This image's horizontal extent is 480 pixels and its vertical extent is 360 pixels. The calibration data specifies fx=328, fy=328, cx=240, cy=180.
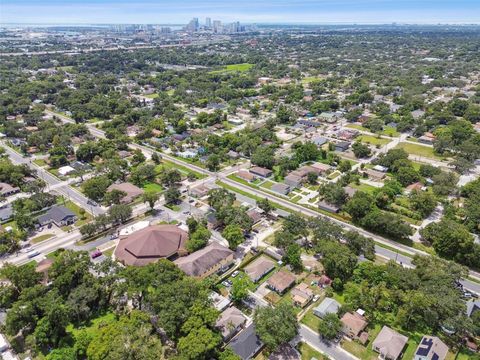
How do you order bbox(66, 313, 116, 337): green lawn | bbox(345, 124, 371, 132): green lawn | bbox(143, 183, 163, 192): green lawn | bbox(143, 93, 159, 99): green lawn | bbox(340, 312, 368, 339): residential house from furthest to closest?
bbox(143, 93, 159, 99): green lawn, bbox(345, 124, 371, 132): green lawn, bbox(143, 183, 163, 192): green lawn, bbox(66, 313, 116, 337): green lawn, bbox(340, 312, 368, 339): residential house

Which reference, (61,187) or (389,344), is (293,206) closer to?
(389,344)

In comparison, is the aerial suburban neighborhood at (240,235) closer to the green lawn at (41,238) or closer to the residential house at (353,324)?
the residential house at (353,324)

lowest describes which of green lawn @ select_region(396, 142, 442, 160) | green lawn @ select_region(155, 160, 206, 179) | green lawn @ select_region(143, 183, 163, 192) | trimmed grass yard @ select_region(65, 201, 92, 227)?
trimmed grass yard @ select_region(65, 201, 92, 227)

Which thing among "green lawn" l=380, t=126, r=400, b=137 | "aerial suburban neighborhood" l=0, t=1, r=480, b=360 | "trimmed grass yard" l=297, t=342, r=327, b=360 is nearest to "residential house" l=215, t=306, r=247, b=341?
"aerial suburban neighborhood" l=0, t=1, r=480, b=360

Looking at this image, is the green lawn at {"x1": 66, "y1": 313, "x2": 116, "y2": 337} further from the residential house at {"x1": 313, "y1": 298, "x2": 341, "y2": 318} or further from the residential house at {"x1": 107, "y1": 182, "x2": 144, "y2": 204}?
the residential house at {"x1": 107, "y1": 182, "x2": 144, "y2": 204}

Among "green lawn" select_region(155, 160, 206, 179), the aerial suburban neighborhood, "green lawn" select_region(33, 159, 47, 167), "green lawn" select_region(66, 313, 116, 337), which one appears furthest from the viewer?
"green lawn" select_region(33, 159, 47, 167)

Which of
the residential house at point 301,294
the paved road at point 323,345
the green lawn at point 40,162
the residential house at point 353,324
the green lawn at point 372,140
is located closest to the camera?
the paved road at point 323,345

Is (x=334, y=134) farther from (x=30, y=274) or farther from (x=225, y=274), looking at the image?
(x=30, y=274)

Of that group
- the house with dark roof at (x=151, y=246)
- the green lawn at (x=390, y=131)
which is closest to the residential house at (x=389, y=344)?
the house with dark roof at (x=151, y=246)
